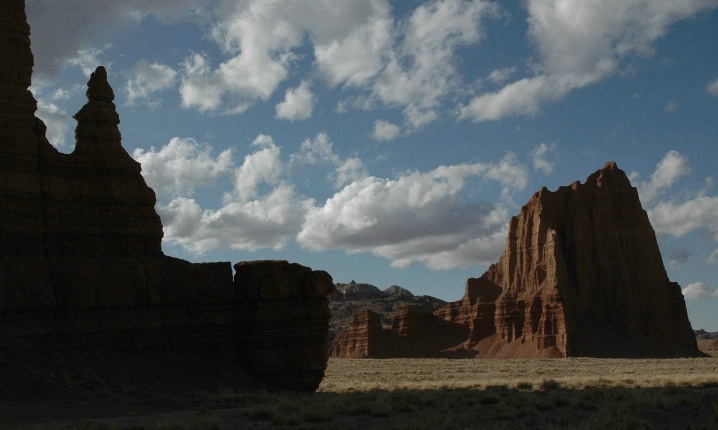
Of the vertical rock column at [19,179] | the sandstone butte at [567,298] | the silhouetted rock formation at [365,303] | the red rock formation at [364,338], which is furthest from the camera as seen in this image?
the silhouetted rock formation at [365,303]

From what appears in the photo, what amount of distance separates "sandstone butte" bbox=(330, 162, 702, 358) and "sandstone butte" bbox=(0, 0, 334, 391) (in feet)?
209

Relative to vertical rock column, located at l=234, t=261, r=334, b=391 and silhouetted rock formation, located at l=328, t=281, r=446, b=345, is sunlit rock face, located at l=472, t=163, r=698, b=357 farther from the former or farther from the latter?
vertical rock column, located at l=234, t=261, r=334, b=391

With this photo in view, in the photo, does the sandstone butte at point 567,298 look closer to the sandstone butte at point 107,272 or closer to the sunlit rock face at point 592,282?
the sunlit rock face at point 592,282

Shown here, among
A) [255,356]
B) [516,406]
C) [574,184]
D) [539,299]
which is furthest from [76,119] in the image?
[574,184]

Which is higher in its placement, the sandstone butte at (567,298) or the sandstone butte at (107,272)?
the sandstone butte at (567,298)

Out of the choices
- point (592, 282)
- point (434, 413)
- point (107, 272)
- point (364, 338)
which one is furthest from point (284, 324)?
point (364, 338)

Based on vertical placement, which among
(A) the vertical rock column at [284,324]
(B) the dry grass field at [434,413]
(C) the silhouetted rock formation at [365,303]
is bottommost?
(B) the dry grass field at [434,413]

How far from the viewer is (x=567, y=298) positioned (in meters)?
97.3

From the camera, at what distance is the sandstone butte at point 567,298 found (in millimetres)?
95125

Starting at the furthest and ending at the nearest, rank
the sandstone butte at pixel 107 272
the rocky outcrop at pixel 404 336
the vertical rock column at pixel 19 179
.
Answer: the rocky outcrop at pixel 404 336 < the sandstone butte at pixel 107 272 < the vertical rock column at pixel 19 179

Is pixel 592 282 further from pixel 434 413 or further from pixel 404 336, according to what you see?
pixel 434 413

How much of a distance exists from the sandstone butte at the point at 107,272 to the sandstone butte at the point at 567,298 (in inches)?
2508

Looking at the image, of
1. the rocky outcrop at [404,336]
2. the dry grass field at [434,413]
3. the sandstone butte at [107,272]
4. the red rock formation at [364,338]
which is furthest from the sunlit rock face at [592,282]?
the dry grass field at [434,413]

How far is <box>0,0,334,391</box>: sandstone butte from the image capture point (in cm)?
2917
